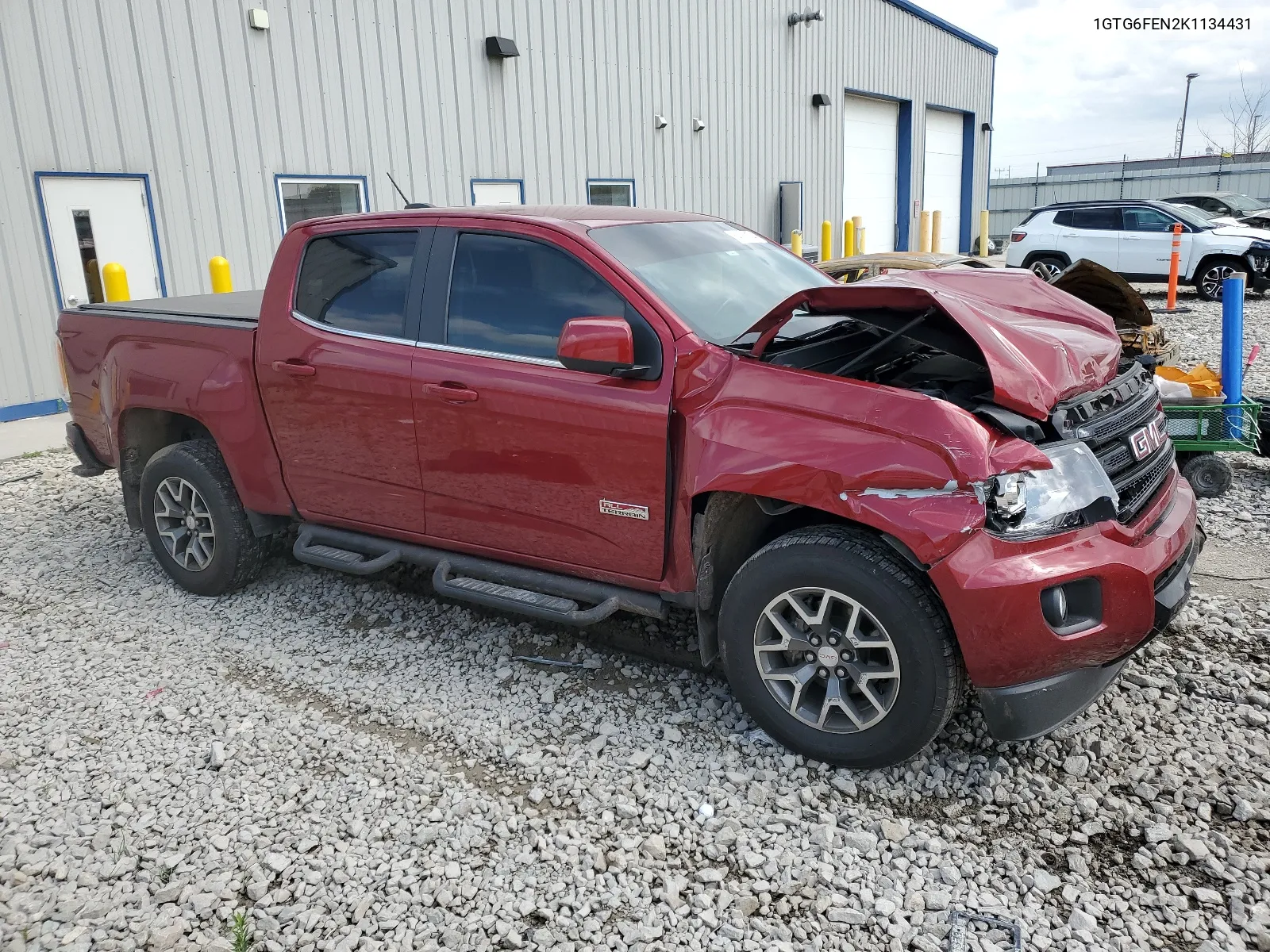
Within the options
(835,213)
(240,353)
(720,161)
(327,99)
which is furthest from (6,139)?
(835,213)

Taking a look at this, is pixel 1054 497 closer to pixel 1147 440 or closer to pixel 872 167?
pixel 1147 440

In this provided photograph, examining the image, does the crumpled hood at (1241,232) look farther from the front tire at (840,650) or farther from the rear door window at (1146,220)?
the front tire at (840,650)

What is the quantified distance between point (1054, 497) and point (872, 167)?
21.8 meters

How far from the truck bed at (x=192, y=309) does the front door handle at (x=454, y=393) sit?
1.35 meters

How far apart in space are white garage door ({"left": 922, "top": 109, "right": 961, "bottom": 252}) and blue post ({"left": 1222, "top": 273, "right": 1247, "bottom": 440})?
66.3ft

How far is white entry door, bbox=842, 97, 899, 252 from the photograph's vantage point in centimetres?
2178

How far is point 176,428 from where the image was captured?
16.7 feet

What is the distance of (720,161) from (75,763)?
51.1ft

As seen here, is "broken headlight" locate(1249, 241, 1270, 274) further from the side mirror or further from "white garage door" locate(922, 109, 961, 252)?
the side mirror

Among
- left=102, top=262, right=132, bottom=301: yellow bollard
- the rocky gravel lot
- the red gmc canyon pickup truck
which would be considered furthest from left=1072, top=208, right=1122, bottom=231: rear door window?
left=102, top=262, right=132, bottom=301: yellow bollard

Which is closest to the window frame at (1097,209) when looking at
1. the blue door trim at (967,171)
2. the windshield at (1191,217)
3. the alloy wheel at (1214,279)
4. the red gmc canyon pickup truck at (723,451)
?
the windshield at (1191,217)

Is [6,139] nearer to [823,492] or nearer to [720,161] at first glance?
[823,492]

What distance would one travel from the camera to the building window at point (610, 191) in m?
14.5

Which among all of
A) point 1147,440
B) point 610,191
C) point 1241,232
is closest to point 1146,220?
point 1241,232
